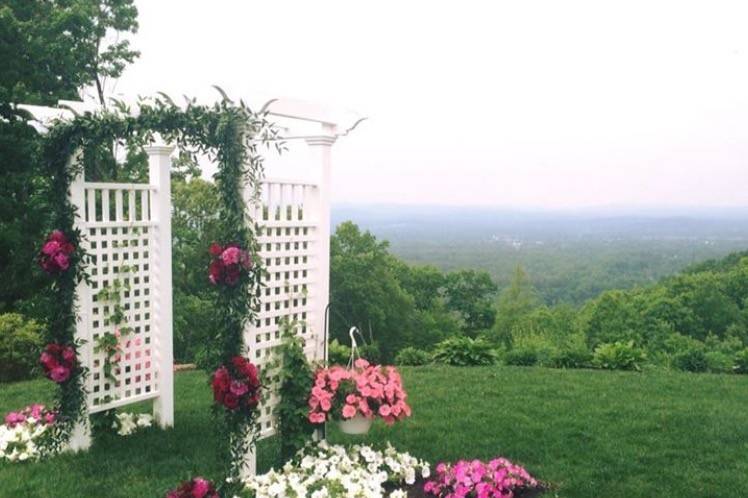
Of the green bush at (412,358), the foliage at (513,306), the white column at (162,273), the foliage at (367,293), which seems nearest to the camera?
the white column at (162,273)

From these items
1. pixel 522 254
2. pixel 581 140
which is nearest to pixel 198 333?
pixel 581 140

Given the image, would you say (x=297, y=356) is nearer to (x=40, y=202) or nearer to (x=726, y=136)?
(x=40, y=202)

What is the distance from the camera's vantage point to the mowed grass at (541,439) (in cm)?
415

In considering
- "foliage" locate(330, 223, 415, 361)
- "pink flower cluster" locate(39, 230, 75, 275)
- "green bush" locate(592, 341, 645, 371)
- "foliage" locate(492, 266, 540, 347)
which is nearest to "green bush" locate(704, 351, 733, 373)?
"green bush" locate(592, 341, 645, 371)

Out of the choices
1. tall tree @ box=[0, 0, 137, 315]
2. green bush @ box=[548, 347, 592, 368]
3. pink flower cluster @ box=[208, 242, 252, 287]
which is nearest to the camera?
pink flower cluster @ box=[208, 242, 252, 287]

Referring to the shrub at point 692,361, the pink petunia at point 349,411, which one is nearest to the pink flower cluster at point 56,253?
the pink petunia at point 349,411

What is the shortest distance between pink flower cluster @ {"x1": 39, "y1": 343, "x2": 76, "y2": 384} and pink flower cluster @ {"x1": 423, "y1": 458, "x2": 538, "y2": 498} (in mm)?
2529

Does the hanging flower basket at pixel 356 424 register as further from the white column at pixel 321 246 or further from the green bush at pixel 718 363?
the green bush at pixel 718 363

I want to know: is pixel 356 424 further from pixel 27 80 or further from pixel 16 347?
pixel 27 80

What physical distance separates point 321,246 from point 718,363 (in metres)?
5.64

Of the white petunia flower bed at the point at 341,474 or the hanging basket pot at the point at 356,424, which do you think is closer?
the white petunia flower bed at the point at 341,474

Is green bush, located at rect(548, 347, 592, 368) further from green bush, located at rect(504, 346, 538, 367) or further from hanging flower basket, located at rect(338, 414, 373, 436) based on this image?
hanging flower basket, located at rect(338, 414, 373, 436)

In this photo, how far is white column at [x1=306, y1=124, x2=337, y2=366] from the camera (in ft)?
14.1

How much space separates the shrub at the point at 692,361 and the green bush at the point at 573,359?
40.7 inches
